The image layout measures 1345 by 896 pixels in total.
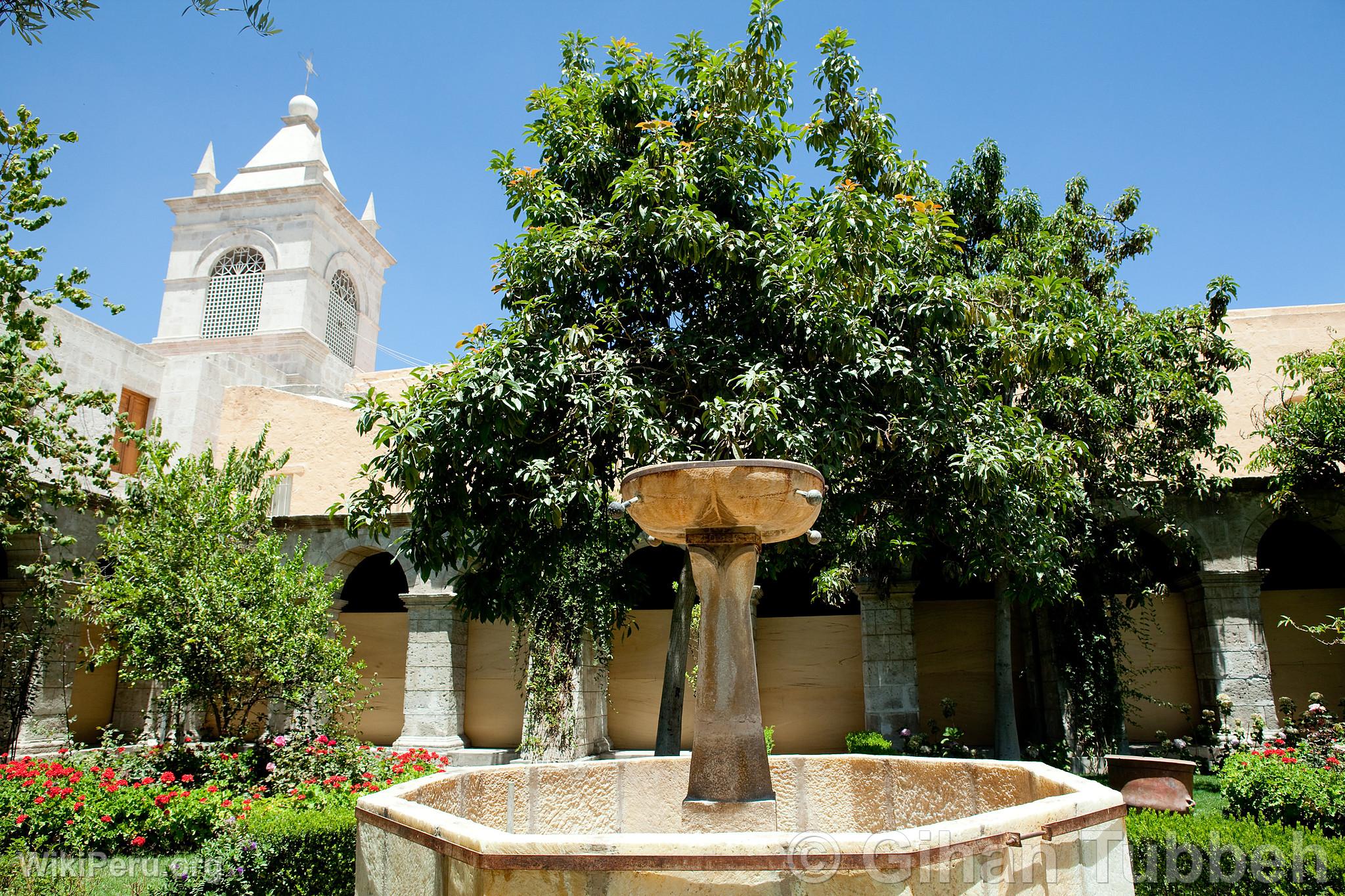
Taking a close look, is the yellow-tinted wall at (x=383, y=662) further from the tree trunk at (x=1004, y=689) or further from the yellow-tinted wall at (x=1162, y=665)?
the yellow-tinted wall at (x=1162, y=665)

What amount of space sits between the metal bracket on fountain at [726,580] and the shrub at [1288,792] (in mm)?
3942

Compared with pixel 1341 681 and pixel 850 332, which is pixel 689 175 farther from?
pixel 1341 681

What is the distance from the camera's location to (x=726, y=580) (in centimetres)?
466

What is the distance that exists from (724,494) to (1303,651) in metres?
12.6

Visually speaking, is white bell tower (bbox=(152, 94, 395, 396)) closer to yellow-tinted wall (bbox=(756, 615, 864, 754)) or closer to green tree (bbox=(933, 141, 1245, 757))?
yellow-tinted wall (bbox=(756, 615, 864, 754))

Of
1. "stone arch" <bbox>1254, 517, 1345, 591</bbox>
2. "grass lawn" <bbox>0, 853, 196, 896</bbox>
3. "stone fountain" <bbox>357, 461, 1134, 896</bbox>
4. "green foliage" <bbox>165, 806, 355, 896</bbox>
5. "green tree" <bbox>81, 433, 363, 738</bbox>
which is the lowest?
"grass lawn" <bbox>0, 853, 196, 896</bbox>

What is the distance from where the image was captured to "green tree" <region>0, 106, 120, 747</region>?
31.7 ft

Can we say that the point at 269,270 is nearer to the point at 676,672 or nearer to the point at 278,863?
the point at 676,672

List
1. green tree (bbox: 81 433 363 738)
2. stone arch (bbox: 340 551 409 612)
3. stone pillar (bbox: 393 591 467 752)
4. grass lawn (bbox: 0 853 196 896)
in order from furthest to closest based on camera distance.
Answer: stone arch (bbox: 340 551 409 612) → stone pillar (bbox: 393 591 467 752) → green tree (bbox: 81 433 363 738) → grass lawn (bbox: 0 853 196 896)

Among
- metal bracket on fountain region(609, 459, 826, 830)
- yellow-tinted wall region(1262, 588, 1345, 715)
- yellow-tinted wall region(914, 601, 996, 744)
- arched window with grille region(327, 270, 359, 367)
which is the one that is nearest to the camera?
metal bracket on fountain region(609, 459, 826, 830)

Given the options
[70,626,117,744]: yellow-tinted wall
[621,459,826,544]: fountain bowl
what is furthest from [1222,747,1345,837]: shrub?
[70,626,117,744]: yellow-tinted wall

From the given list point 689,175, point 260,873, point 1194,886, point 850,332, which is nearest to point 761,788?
point 1194,886

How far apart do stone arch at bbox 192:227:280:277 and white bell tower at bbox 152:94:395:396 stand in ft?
0.10

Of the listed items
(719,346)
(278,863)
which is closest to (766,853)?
(278,863)
